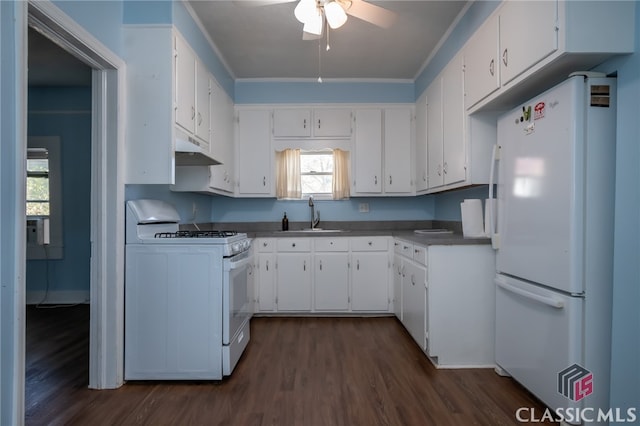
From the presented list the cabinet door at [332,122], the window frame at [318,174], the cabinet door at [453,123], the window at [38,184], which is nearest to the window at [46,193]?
the window at [38,184]

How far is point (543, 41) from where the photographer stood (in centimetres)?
177

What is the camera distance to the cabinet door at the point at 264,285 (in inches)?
149

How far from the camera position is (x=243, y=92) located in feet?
13.6

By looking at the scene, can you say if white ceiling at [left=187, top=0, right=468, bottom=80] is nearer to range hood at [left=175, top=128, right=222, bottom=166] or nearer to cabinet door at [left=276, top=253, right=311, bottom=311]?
range hood at [left=175, top=128, right=222, bottom=166]

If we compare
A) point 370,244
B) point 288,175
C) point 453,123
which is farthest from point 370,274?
point 453,123

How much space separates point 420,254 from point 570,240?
1161 mm

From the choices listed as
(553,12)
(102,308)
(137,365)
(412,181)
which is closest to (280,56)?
(412,181)

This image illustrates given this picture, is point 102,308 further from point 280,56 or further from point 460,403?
point 280,56

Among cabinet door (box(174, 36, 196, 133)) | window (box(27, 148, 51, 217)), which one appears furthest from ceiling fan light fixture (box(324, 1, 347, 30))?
window (box(27, 148, 51, 217))

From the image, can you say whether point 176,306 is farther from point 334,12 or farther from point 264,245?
point 334,12

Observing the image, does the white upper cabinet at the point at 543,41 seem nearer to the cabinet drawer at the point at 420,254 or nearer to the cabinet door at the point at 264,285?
the cabinet drawer at the point at 420,254

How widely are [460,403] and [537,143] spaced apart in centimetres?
151

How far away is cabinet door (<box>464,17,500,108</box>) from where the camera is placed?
229 cm

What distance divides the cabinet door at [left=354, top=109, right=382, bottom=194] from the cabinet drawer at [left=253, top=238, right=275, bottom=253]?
1.17m
